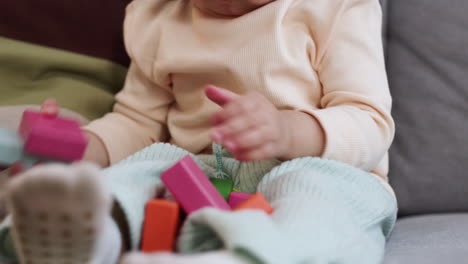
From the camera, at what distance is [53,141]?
50 cm

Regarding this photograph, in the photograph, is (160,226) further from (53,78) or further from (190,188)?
(53,78)

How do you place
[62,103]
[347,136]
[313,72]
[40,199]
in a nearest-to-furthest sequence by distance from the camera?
1. [40,199]
2. [347,136]
3. [313,72]
4. [62,103]

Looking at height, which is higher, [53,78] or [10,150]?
[10,150]

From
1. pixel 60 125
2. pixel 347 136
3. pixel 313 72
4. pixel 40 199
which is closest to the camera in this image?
pixel 40 199

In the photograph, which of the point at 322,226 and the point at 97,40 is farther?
the point at 97,40

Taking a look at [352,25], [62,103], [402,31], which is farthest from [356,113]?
[62,103]

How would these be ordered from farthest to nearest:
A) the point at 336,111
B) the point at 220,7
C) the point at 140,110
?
the point at 140,110, the point at 220,7, the point at 336,111

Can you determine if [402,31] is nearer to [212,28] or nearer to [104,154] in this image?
[212,28]

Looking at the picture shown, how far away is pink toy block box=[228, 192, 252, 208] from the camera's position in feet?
2.06

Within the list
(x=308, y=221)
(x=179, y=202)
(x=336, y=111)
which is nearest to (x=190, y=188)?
(x=179, y=202)

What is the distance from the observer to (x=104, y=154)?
2.83 ft

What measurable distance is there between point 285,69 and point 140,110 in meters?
0.29

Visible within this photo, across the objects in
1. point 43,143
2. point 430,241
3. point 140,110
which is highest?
point 43,143

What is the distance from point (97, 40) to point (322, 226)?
68 cm
